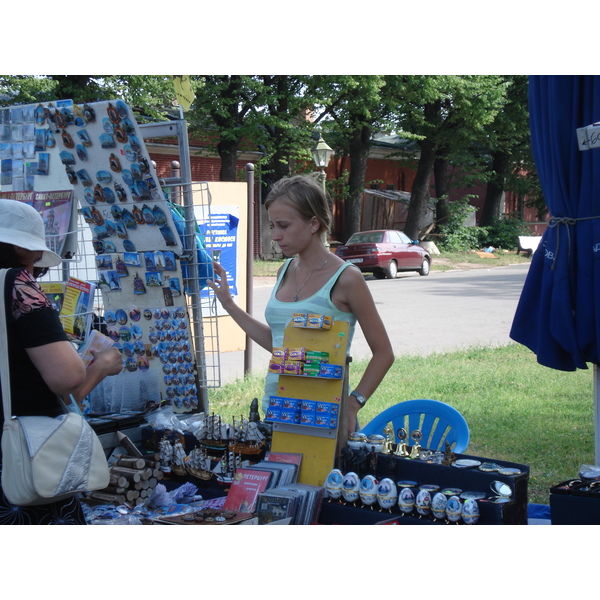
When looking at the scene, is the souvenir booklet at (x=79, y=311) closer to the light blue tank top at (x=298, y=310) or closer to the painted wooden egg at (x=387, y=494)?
the light blue tank top at (x=298, y=310)

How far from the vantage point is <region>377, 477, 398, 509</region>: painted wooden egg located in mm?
2334

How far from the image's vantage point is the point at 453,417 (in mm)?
3662

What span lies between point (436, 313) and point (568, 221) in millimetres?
11347

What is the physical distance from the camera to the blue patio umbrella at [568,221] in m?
2.75

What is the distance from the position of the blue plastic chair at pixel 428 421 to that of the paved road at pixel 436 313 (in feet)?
14.3

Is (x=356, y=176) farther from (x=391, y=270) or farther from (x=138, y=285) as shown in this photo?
(x=138, y=285)

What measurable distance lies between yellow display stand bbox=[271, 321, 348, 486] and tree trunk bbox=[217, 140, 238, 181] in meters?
21.8

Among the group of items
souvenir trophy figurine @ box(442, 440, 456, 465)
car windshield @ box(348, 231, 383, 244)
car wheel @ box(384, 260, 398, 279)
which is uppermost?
car windshield @ box(348, 231, 383, 244)

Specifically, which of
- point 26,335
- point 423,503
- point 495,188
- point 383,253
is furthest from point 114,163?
point 495,188

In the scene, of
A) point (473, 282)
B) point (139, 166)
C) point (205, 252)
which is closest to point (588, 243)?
point (205, 252)

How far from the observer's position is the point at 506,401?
23.0 ft

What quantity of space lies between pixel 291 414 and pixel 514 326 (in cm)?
120

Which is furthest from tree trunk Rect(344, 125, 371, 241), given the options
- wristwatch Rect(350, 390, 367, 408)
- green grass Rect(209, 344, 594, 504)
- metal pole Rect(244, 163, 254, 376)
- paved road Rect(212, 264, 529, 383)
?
wristwatch Rect(350, 390, 367, 408)

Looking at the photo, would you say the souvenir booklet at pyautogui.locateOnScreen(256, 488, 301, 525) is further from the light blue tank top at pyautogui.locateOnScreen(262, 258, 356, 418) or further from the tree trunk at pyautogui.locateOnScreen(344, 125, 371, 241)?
the tree trunk at pyautogui.locateOnScreen(344, 125, 371, 241)
